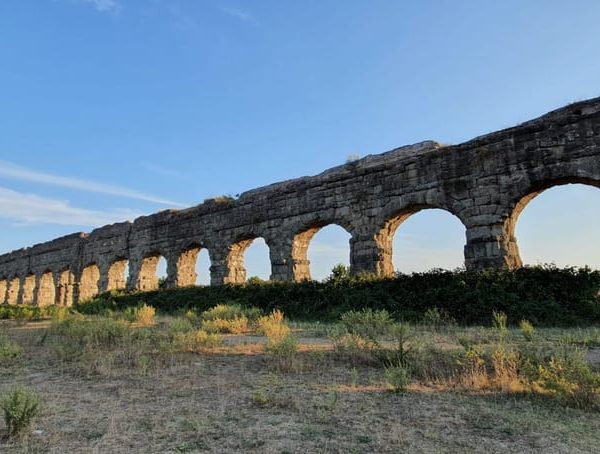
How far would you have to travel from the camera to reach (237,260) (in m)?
18.8

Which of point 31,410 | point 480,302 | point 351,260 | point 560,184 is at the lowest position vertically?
point 31,410

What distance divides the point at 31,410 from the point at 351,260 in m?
11.8

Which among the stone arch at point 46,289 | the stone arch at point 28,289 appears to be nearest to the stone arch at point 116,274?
the stone arch at point 46,289

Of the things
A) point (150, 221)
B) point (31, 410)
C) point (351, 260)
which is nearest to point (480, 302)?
point (351, 260)

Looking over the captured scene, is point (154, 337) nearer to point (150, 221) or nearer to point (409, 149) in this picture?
point (409, 149)

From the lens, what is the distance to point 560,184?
452 inches

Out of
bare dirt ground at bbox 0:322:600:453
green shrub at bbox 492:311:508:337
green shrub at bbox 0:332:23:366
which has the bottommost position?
bare dirt ground at bbox 0:322:600:453

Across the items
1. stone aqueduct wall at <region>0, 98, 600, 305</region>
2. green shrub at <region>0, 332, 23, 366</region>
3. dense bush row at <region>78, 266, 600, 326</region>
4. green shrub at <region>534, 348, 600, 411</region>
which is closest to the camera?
green shrub at <region>534, 348, 600, 411</region>

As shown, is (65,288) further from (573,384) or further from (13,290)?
(573,384)

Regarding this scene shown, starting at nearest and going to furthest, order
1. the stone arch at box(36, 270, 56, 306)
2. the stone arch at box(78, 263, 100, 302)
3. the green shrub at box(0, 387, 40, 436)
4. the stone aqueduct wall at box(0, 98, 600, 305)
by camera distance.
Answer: the green shrub at box(0, 387, 40, 436) → the stone aqueduct wall at box(0, 98, 600, 305) → the stone arch at box(78, 263, 100, 302) → the stone arch at box(36, 270, 56, 306)

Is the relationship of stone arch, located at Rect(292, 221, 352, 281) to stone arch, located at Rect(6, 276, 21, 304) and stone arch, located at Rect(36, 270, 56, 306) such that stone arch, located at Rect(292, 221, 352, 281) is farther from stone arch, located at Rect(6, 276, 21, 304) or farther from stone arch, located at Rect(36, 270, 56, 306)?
stone arch, located at Rect(6, 276, 21, 304)

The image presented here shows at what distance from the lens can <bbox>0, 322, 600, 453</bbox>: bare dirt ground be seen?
3.21 m

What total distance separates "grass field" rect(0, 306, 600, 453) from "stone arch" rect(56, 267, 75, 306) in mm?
23202

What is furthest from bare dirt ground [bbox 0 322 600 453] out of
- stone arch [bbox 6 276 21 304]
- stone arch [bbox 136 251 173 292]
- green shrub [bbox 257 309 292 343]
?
stone arch [bbox 6 276 21 304]
